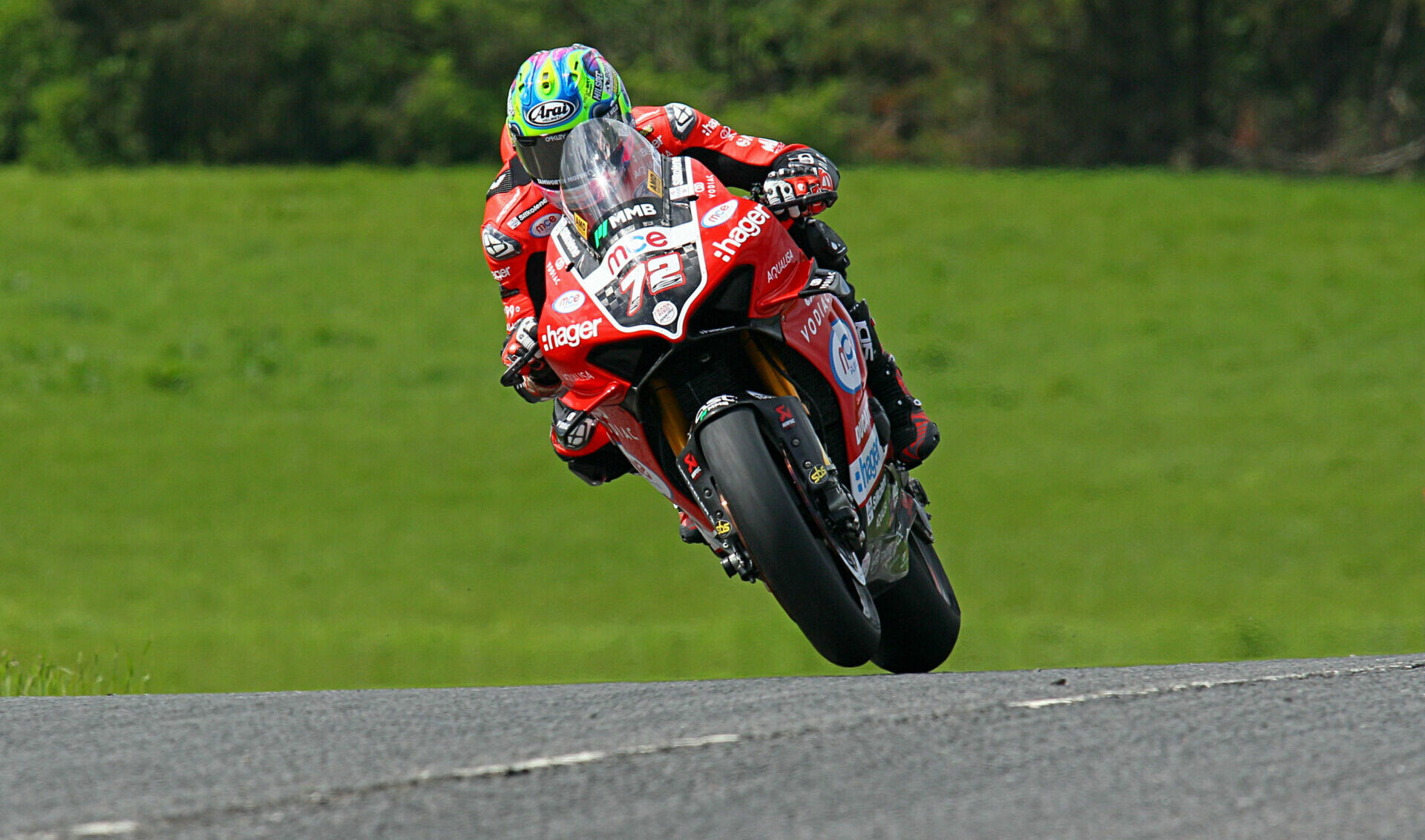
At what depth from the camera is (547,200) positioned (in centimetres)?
601

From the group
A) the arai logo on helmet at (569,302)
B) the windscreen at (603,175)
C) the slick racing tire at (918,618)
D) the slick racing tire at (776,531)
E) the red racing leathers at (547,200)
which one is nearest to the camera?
the slick racing tire at (776,531)

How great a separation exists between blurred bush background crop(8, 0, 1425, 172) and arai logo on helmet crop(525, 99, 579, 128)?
3830cm

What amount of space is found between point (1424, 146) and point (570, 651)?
3534 centimetres

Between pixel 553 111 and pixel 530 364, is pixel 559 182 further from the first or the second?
pixel 530 364

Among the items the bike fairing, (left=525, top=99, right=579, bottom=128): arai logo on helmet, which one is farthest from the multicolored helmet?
the bike fairing

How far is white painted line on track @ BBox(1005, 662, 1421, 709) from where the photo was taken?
447cm

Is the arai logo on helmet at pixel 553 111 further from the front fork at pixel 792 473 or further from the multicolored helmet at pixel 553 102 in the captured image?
the front fork at pixel 792 473

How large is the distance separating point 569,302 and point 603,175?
17.3 inches

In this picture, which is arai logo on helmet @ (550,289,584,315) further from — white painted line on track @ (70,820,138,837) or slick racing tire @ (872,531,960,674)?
white painted line on track @ (70,820,138,837)

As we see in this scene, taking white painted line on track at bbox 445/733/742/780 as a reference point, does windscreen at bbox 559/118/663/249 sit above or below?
above

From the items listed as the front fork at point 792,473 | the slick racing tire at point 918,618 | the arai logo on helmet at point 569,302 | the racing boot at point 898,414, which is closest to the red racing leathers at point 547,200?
the arai logo on helmet at point 569,302

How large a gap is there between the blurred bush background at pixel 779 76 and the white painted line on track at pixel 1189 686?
38265 mm

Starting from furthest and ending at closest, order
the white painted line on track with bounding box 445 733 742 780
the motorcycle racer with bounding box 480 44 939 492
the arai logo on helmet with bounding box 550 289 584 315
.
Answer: the motorcycle racer with bounding box 480 44 939 492, the arai logo on helmet with bounding box 550 289 584 315, the white painted line on track with bounding box 445 733 742 780

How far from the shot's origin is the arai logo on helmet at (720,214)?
5500mm
